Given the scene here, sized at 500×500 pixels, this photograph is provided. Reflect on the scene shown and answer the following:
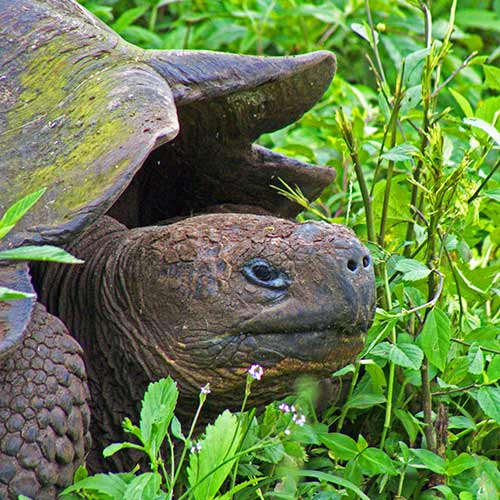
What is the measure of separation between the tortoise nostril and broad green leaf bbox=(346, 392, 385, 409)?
453mm

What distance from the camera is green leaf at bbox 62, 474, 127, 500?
1.88 metres

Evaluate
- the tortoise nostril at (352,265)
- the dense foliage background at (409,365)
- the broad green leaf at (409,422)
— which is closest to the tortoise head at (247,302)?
the tortoise nostril at (352,265)

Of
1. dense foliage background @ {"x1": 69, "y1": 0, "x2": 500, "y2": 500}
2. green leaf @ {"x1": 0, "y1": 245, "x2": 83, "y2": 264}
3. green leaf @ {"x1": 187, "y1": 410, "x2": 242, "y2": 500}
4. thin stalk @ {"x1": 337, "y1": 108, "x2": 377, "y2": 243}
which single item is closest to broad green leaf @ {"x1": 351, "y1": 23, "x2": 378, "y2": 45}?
dense foliage background @ {"x1": 69, "y1": 0, "x2": 500, "y2": 500}

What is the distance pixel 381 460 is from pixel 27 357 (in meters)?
0.67

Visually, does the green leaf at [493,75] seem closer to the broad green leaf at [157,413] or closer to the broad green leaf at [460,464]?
the broad green leaf at [460,464]

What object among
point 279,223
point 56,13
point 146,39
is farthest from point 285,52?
point 279,223

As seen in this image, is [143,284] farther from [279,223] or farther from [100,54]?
Result: [100,54]

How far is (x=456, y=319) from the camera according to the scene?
8.75 ft

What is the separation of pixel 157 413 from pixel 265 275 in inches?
14.7

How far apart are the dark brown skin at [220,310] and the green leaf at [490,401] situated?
0.26 meters

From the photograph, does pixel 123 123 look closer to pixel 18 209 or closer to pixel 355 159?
pixel 18 209

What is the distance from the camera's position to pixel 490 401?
2215 mm

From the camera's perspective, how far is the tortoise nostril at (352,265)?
2.10 metres

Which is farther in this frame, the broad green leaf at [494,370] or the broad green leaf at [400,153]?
the broad green leaf at [400,153]
